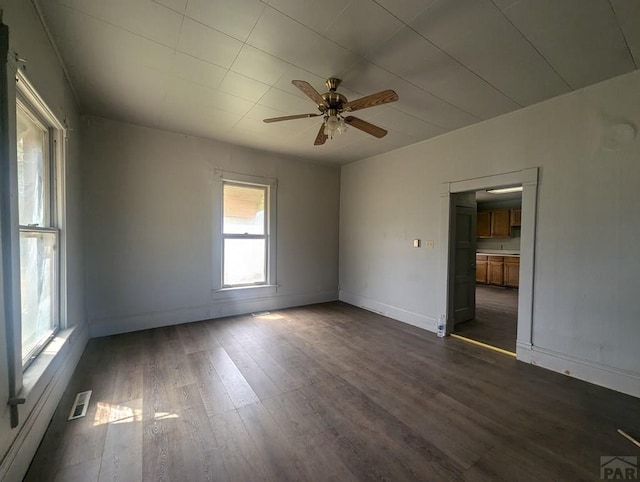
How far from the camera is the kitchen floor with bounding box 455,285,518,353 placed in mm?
3621

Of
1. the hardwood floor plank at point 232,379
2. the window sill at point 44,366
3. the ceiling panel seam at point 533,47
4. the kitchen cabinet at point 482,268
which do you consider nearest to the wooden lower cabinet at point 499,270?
the kitchen cabinet at point 482,268

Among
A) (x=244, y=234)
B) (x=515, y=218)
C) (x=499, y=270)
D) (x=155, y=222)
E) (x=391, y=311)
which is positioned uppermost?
(x=515, y=218)

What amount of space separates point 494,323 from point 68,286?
563 cm

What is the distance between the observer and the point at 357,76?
2.44 metres

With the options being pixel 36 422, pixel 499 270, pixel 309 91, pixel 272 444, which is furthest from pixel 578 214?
pixel 499 270

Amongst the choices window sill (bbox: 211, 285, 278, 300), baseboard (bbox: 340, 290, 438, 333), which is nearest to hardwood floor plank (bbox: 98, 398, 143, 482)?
window sill (bbox: 211, 285, 278, 300)

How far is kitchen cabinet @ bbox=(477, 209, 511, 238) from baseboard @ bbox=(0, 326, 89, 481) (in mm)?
9333

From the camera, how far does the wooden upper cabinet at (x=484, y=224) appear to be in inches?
316

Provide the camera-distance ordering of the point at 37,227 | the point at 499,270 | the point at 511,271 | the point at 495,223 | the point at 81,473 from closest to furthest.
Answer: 1. the point at 81,473
2. the point at 37,227
3. the point at 511,271
4. the point at 499,270
5. the point at 495,223

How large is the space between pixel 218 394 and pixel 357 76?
10.2 feet

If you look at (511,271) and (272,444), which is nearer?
(272,444)

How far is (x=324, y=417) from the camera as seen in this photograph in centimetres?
204

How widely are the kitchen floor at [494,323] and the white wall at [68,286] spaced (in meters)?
4.38

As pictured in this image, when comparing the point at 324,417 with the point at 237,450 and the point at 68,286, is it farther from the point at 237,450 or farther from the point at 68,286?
the point at 68,286
